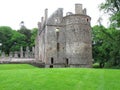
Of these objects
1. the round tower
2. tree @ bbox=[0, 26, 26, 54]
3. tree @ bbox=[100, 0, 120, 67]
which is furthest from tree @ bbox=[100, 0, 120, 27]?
tree @ bbox=[0, 26, 26, 54]

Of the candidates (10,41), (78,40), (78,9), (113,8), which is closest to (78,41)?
(78,40)

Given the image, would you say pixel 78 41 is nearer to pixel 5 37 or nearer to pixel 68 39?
pixel 68 39

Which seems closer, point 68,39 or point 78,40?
point 78,40

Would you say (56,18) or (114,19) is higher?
Answer: (56,18)

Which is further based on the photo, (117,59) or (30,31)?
(30,31)

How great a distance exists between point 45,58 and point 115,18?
21893mm

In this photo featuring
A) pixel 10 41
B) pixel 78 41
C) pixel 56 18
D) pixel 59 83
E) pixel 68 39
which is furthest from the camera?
pixel 10 41

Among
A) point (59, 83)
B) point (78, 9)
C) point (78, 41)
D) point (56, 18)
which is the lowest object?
point (59, 83)

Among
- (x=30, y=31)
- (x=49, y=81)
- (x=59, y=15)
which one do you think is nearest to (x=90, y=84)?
(x=49, y=81)

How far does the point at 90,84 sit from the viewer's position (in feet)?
49.2

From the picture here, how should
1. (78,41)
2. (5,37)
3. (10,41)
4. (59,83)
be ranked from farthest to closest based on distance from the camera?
(5,37)
(10,41)
(78,41)
(59,83)

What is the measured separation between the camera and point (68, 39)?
50.1 metres

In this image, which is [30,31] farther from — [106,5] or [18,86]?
[18,86]

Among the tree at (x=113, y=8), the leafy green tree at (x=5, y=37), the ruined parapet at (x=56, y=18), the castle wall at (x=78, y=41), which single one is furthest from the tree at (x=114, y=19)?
the leafy green tree at (x=5, y=37)
